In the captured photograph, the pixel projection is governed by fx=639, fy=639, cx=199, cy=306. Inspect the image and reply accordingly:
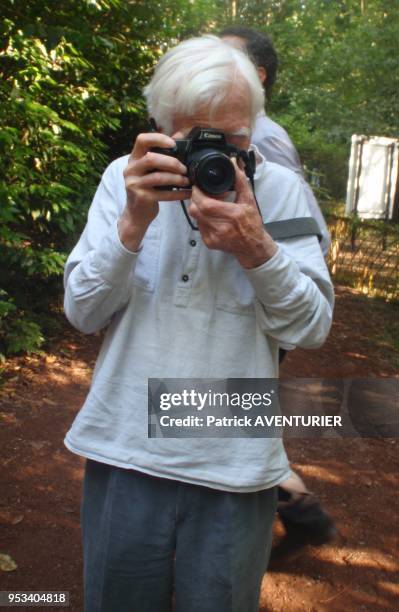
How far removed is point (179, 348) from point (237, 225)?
0.95 feet

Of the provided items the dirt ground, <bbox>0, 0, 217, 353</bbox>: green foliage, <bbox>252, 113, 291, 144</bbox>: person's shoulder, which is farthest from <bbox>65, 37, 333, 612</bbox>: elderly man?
<bbox>0, 0, 217, 353</bbox>: green foliage

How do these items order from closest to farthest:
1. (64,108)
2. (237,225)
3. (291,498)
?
(237,225) < (291,498) < (64,108)

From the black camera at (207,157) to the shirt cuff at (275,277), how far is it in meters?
0.15

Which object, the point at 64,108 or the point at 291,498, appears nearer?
the point at 291,498

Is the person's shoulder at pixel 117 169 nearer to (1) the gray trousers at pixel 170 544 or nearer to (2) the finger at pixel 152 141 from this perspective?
(2) the finger at pixel 152 141

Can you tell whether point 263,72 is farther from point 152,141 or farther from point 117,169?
point 152,141

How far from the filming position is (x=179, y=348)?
128cm

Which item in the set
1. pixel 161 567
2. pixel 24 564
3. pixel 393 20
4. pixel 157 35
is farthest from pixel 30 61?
pixel 393 20

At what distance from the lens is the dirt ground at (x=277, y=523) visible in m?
2.61

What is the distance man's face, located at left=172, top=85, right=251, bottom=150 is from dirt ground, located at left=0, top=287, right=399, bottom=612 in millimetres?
1938

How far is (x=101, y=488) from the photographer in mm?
1360

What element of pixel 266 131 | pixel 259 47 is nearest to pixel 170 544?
pixel 266 131

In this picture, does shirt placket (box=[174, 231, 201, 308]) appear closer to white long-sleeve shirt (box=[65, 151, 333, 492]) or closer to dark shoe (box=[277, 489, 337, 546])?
white long-sleeve shirt (box=[65, 151, 333, 492])

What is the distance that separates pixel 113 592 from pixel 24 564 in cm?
155
